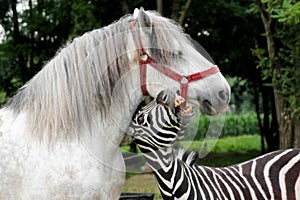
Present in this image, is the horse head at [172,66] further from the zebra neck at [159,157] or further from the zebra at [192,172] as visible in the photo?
the zebra neck at [159,157]

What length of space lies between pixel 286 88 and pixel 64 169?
432cm

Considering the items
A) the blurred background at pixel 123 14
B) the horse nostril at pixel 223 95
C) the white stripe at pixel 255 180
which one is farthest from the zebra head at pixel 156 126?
the blurred background at pixel 123 14

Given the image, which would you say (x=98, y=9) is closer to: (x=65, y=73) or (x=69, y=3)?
(x=69, y=3)

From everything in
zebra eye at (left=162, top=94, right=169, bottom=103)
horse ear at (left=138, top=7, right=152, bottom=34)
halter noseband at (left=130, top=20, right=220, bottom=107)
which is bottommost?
zebra eye at (left=162, top=94, right=169, bottom=103)

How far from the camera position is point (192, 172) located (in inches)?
107

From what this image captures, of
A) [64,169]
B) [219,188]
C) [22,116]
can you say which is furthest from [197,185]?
[22,116]

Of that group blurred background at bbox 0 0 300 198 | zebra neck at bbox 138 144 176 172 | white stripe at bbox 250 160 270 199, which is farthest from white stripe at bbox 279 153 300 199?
blurred background at bbox 0 0 300 198

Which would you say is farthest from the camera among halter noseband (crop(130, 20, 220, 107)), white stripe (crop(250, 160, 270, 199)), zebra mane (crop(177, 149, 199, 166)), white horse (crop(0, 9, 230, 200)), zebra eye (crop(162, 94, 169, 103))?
zebra mane (crop(177, 149, 199, 166))

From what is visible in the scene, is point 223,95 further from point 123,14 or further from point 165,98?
point 123,14

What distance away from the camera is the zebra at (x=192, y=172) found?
253 centimetres

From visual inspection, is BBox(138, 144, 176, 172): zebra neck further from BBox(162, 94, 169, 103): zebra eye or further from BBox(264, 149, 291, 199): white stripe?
BBox(264, 149, 291, 199): white stripe

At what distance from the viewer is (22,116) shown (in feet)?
7.16

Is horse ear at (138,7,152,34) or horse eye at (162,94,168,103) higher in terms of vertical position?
horse ear at (138,7,152,34)

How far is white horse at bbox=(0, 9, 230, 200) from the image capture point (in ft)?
6.82
